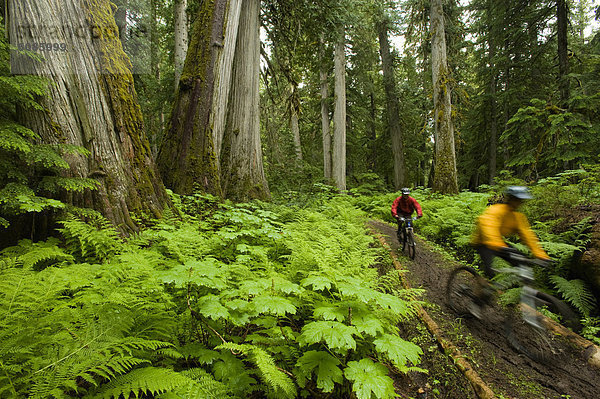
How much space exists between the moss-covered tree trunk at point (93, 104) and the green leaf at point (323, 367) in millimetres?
3244

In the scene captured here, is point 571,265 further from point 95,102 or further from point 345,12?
point 345,12

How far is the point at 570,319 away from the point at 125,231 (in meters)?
6.39

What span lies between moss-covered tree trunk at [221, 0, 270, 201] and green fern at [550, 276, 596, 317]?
22.4ft

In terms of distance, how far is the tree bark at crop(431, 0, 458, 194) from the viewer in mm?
11922

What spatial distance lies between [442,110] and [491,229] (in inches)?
388

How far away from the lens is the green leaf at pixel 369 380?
1761 millimetres

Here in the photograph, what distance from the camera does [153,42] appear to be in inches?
592

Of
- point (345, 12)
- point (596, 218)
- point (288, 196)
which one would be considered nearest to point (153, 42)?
point (345, 12)

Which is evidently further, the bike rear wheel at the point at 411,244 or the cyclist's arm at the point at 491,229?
the bike rear wheel at the point at 411,244

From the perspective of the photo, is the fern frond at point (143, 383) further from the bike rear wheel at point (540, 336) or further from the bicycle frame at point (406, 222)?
the bicycle frame at point (406, 222)

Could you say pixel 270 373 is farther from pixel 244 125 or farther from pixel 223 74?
pixel 244 125

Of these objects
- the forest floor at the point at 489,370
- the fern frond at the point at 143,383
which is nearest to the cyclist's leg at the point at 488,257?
the forest floor at the point at 489,370

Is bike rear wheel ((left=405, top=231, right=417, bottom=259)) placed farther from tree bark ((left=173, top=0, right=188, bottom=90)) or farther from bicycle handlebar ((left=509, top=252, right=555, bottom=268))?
tree bark ((left=173, top=0, right=188, bottom=90))

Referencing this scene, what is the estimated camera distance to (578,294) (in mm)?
4363
